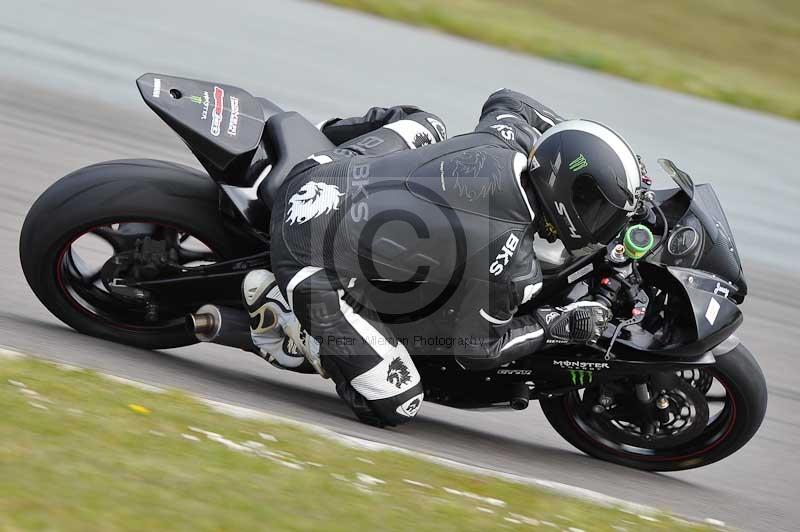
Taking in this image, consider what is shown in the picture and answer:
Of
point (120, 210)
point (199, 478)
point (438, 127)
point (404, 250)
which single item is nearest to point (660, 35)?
point (438, 127)

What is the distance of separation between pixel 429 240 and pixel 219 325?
3.60 feet

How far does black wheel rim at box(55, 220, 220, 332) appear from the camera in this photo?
5.04 meters

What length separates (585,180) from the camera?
4.30 metres

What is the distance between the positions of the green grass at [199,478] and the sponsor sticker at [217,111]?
1.13 m

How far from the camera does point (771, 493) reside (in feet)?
17.4

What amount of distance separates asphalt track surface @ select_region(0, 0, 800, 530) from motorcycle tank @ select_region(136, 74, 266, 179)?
3.27 feet

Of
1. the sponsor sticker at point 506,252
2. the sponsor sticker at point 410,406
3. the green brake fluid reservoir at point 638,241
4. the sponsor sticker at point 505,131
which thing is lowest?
the sponsor sticker at point 410,406

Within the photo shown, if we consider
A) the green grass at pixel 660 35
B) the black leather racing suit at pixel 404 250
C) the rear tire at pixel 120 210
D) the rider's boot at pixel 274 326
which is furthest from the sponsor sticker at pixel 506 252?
the green grass at pixel 660 35

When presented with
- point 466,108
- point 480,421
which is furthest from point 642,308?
point 466,108

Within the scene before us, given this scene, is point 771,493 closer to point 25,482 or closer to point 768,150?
point 25,482

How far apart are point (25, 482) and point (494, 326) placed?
77.3 inches

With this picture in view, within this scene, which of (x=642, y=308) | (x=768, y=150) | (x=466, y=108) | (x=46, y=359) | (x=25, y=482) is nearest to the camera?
(x=25, y=482)

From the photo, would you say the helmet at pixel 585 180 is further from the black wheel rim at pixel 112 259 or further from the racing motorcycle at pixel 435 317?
the black wheel rim at pixel 112 259

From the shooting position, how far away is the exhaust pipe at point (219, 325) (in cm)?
495
